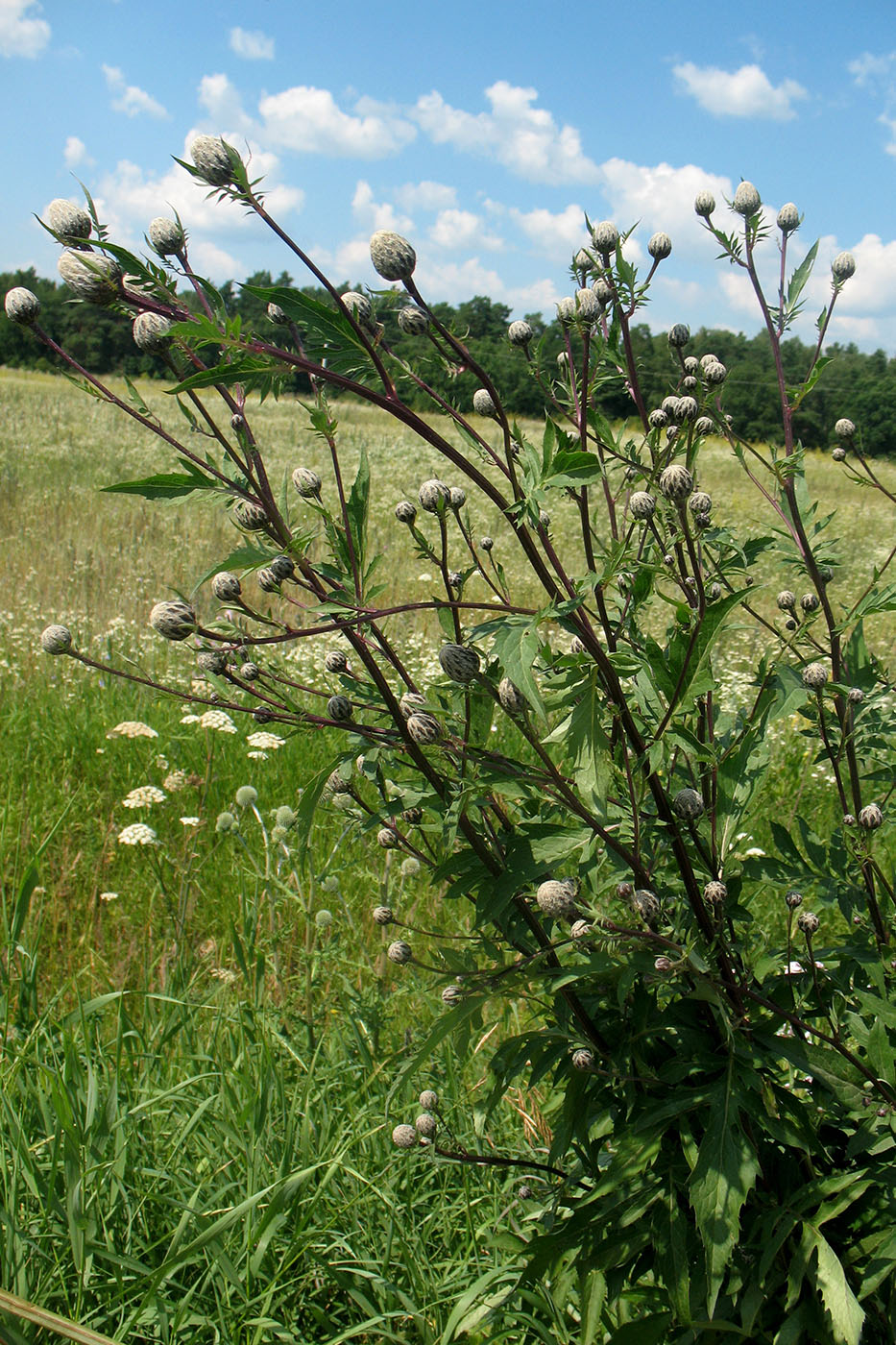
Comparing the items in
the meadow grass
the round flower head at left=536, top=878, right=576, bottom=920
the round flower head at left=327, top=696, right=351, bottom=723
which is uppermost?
the round flower head at left=327, top=696, right=351, bottom=723

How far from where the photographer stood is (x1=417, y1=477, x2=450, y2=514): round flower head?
1.30m

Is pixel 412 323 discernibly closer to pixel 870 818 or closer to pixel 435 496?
pixel 435 496

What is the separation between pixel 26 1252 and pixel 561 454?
174 centimetres

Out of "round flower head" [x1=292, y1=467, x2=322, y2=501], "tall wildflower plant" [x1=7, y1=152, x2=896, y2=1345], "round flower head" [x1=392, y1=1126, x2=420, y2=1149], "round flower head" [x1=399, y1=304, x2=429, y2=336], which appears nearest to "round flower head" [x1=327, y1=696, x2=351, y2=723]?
"tall wildflower plant" [x1=7, y1=152, x2=896, y2=1345]

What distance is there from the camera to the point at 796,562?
1.66 m

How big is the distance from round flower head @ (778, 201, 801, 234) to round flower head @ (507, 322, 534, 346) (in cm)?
70

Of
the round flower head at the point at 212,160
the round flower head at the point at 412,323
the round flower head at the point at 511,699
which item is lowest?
the round flower head at the point at 511,699

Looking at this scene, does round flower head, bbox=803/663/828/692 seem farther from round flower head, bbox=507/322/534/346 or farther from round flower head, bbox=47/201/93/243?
round flower head, bbox=47/201/93/243

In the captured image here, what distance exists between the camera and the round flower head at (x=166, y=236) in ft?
3.86

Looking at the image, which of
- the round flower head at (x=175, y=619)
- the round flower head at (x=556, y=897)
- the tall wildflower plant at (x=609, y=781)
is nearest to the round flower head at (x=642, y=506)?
the tall wildflower plant at (x=609, y=781)

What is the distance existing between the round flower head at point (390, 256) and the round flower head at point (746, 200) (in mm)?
921

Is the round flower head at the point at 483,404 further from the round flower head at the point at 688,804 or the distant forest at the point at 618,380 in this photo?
the round flower head at the point at 688,804

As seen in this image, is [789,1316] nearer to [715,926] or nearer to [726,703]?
[715,926]

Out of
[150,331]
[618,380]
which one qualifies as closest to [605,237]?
[618,380]
